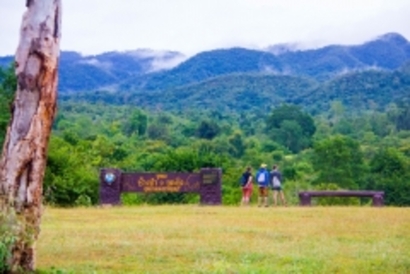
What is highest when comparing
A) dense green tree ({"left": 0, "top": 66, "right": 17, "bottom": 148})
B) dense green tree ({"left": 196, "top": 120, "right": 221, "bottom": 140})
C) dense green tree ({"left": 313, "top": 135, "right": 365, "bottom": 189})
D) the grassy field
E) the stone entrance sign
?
dense green tree ({"left": 196, "top": 120, "right": 221, "bottom": 140})

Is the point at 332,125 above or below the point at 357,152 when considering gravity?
above

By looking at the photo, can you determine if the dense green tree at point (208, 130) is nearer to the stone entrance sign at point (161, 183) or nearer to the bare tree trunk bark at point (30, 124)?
the stone entrance sign at point (161, 183)

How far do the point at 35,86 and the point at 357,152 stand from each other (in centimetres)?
5845

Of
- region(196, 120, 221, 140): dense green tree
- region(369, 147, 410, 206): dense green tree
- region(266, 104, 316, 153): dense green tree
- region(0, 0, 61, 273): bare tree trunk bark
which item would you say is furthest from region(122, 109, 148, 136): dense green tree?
region(0, 0, 61, 273): bare tree trunk bark

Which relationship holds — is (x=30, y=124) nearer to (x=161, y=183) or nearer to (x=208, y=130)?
(x=161, y=183)

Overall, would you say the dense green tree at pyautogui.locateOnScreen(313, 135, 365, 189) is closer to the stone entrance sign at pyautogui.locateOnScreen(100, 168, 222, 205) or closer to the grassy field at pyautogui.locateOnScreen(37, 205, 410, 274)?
the stone entrance sign at pyautogui.locateOnScreen(100, 168, 222, 205)

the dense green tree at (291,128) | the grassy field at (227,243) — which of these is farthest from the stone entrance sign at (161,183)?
the dense green tree at (291,128)

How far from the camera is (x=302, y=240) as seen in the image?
13977 millimetres

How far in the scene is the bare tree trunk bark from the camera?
8.91m

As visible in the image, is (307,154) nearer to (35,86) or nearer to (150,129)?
(150,129)

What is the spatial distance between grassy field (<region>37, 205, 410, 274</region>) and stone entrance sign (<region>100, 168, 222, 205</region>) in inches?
211

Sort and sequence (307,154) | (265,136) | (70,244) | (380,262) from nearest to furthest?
(380,262) → (70,244) → (307,154) → (265,136)

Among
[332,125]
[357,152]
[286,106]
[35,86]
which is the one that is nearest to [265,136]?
[286,106]

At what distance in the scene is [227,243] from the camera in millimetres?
13406
